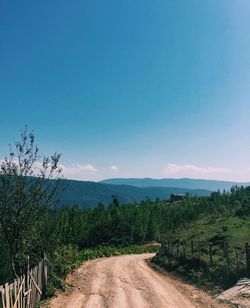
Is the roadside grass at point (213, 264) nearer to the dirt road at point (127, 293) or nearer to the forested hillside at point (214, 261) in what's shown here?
the forested hillside at point (214, 261)

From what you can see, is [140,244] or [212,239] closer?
[212,239]

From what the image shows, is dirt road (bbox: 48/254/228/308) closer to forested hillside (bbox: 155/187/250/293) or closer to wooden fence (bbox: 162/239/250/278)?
forested hillside (bbox: 155/187/250/293)

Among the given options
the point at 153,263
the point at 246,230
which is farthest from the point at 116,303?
the point at 246,230

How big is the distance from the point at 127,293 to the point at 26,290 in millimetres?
8114

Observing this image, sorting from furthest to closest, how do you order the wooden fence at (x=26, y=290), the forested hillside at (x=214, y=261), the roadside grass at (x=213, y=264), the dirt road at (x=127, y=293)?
the forested hillside at (x=214, y=261), the roadside grass at (x=213, y=264), the dirt road at (x=127, y=293), the wooden fence at (x=26, y=290)

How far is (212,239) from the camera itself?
44.7m

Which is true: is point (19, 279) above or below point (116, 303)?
above

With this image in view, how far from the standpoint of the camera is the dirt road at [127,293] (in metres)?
22.4

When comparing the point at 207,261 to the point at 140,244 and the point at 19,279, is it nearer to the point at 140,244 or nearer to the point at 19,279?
the point at 19,279

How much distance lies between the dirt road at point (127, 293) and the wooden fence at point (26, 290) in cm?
129

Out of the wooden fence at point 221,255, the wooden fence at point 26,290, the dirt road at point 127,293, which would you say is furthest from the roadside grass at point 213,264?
the wooden fence at point 26,290

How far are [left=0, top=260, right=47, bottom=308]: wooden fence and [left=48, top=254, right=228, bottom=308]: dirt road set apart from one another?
4.23ft

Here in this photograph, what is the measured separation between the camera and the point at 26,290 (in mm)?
19078

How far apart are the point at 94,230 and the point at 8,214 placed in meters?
68.7
